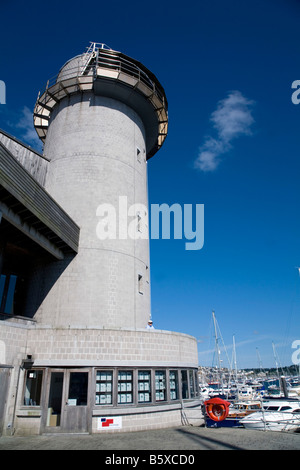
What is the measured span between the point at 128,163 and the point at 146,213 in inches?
166

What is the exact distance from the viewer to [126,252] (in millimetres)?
20703

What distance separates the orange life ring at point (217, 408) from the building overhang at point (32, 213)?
1152 cm

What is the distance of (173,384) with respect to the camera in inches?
635

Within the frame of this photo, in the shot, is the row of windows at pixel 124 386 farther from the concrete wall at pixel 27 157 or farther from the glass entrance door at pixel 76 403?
the concrete wall at pixel 27 157

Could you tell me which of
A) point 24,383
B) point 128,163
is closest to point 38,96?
point 128,163

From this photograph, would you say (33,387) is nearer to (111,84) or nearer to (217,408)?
(217,408)

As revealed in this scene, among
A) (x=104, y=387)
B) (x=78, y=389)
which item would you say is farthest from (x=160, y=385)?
(x=78, y=389)

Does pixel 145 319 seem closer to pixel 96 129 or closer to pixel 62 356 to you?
pixel 62 356

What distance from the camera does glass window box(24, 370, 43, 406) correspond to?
13.1 metres

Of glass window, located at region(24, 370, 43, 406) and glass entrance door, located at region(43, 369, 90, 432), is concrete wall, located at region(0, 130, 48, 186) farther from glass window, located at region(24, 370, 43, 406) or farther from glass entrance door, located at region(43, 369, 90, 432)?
glass entrance door, located at region(43, 369, 90, 432)

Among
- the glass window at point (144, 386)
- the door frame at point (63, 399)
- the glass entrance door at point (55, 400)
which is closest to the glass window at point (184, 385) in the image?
the glass window at point (144, 386)

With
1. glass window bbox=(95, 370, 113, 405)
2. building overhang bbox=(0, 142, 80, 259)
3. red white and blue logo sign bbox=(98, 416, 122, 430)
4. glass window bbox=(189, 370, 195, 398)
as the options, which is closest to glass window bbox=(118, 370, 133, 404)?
glass window bbox=(95, 370, 113, 405)

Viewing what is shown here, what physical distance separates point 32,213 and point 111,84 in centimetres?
1422

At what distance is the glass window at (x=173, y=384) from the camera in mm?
15877
